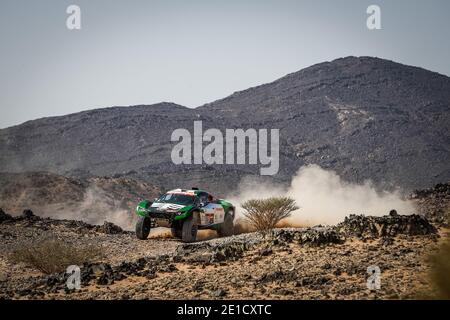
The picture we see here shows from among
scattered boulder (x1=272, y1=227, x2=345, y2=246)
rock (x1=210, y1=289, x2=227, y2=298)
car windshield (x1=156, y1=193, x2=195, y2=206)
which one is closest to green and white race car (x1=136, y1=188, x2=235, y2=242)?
car windshield (x1=156, y1=193, x2=195, y2=206)

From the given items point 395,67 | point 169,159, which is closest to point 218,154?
point 169,159

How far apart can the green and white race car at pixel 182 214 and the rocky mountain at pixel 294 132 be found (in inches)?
1784

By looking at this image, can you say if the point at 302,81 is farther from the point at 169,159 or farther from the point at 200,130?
the point at 169,159

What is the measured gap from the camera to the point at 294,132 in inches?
4190

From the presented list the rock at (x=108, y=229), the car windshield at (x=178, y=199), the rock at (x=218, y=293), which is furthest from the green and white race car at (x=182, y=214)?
the rock at (x=218, y=293)

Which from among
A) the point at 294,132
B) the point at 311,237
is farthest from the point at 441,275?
the point at 294,132

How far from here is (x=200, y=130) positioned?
100 m

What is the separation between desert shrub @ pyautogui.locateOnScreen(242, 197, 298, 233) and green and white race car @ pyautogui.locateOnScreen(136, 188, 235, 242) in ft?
5.17

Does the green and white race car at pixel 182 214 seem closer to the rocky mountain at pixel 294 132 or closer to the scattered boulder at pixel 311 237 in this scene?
the scattered boulder at pixel 311 237

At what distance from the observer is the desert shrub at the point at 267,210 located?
2447cm

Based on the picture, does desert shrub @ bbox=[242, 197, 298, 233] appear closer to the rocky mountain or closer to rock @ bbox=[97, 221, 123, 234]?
rock @ bbox=[97, 221, 123, 234]

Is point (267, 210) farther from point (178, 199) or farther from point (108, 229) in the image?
point (108, 229)

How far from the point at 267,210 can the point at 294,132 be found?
271ft

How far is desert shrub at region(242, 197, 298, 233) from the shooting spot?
2447cm
